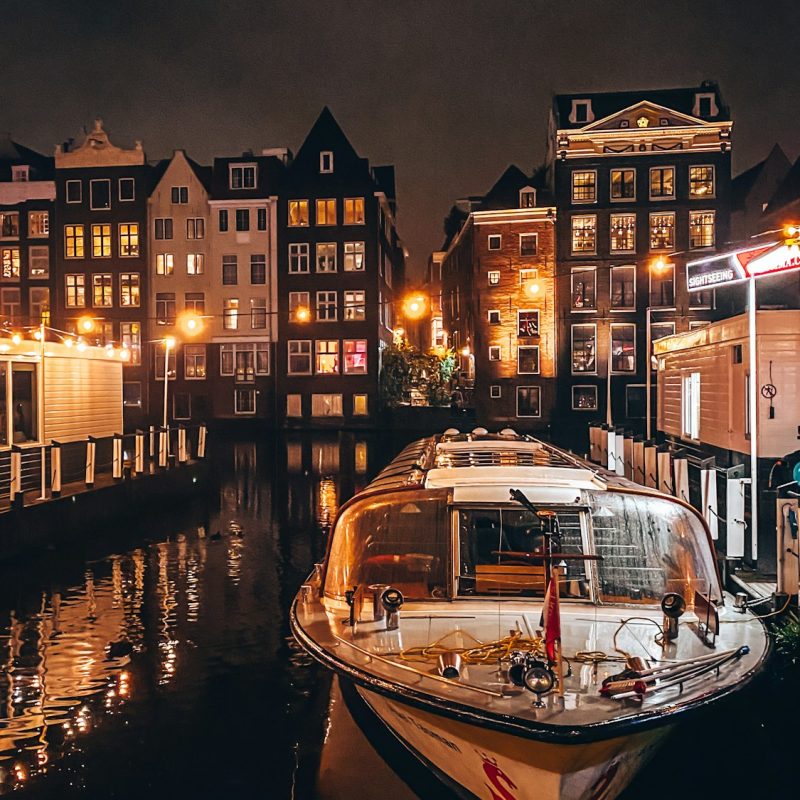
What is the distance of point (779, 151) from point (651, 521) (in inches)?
2231

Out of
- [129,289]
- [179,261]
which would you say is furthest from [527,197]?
[129,289]

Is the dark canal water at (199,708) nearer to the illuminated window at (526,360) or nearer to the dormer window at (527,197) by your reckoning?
the illuminated window at (526,360)

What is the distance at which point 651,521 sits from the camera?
321 inches

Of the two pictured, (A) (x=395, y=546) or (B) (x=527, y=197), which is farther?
(B) (x=527, y=197)

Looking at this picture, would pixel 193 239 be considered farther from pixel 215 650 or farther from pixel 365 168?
pixel 215 650

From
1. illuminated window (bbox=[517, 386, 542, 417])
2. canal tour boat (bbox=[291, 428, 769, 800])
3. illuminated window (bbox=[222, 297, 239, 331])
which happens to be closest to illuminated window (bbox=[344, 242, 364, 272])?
illuminated window (bbox=[222, 297, 239, 331])

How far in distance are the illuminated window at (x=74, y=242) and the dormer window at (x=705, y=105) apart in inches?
1557

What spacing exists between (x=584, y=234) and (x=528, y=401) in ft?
34.5

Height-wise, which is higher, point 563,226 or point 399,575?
point 563,226

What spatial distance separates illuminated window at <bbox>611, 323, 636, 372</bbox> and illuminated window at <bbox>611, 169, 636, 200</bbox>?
7.57 m

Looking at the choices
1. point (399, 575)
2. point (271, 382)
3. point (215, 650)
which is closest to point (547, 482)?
point (399, 575)

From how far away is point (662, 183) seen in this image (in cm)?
5100

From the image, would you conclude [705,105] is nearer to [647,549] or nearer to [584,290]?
[584,290]

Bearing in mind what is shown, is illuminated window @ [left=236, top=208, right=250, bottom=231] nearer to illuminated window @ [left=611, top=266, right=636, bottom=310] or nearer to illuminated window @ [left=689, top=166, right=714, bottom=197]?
illuminated window @ [left=611, top=266, right=636, bottom=310]
